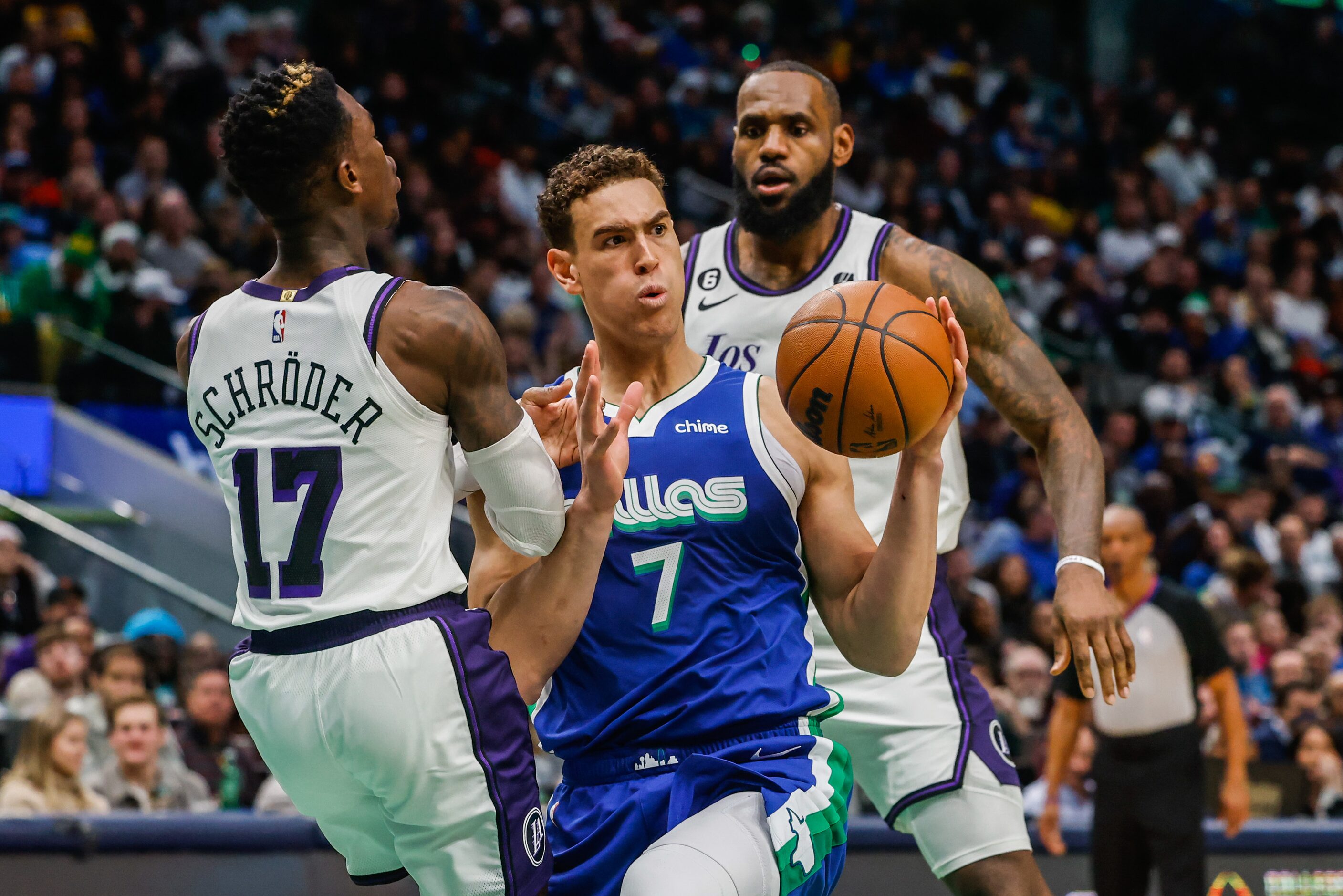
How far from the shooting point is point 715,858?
10.0ft

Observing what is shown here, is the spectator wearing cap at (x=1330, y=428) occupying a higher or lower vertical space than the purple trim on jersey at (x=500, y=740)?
higher

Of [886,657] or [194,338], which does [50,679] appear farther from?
[886,657]

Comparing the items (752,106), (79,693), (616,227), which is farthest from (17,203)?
(616,227)

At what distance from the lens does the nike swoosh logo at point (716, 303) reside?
4746 mm

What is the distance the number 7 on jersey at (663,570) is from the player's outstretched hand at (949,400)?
21.8 inches

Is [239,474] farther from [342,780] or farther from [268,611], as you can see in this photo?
[342,780]

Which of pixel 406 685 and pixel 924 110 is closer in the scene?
pixel 406 685

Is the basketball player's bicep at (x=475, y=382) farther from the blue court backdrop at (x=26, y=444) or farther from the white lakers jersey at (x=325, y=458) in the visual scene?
the blue court backdrop at (x=26, y=444)

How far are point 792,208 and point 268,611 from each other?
2222mm

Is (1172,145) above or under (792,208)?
above

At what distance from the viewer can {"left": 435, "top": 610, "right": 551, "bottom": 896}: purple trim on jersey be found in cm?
310

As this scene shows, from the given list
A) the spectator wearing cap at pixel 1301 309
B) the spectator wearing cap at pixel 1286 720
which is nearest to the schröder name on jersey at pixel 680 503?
the spectator wearing cap at pixel 1286 720

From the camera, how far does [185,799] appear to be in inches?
274

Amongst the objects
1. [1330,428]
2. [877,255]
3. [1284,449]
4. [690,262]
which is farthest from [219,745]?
[1330,428]
